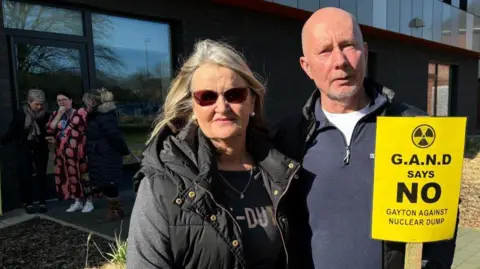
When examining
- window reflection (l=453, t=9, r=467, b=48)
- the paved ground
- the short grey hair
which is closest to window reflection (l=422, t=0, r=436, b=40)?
window reflection (l=453, t=9, r=467, b=48)

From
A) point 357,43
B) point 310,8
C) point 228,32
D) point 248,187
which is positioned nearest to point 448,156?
point 357,43

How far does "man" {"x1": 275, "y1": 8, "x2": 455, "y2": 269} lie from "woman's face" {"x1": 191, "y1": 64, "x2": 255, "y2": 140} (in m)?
0.40

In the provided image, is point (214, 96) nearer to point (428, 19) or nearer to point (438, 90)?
point (428, 19)

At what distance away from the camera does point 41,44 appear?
6254 millimetres

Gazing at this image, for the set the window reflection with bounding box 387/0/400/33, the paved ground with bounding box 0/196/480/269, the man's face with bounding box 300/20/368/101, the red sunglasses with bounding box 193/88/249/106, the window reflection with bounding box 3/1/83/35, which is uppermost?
the window reflection with bounding box 387/0/400/33

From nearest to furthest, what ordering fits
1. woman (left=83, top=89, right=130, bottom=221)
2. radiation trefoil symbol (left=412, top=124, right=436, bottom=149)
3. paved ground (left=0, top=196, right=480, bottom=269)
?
Result: 1. radiation trefoil symbol (left=412, top=124, right=436, bottom=149)
2. paved ground (left=0, top=196, right=480, bottom=269)
3. woman (left=83, top=89, right=130, bottom=221)

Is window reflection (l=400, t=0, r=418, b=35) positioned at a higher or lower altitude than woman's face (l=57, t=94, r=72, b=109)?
higher

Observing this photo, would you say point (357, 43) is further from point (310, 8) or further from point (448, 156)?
point (310, 8)

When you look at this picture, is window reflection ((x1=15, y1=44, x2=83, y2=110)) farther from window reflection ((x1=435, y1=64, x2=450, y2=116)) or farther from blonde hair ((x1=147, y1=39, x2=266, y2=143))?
window reflection ((x1=435, y1=64, x2=450, y2=116))

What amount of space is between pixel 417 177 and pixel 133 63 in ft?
22.4

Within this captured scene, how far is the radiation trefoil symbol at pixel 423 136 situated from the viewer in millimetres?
1571

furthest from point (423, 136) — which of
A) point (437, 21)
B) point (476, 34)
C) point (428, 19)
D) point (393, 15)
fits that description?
point (476, 34)

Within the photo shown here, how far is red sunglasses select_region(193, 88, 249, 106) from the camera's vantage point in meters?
1.67

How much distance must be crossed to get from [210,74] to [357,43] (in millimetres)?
698
